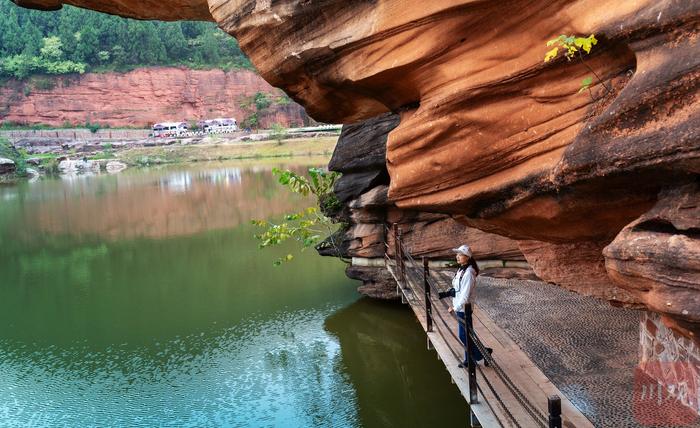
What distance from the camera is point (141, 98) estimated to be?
241ft

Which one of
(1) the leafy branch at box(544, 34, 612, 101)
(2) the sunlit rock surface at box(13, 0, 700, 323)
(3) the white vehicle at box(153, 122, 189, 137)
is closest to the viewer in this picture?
(2) the sunlit rock surface at box(13, 0, 700, 323)

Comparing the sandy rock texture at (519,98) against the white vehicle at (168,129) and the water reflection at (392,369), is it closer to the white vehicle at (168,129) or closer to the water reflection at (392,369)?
the water reflection at (392,369)

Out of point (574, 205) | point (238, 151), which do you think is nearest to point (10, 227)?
point (574, 205)

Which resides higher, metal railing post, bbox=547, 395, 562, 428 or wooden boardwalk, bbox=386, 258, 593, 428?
metal railing post, bbox=547, 395, 562, 428

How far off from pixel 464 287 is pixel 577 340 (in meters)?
1.84

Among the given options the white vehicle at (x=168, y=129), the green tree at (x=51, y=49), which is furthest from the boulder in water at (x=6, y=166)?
the green tree at (x=51, y=49)

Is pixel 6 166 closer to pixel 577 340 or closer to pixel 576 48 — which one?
pixel 577 340

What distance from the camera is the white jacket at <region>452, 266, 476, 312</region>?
5613mm

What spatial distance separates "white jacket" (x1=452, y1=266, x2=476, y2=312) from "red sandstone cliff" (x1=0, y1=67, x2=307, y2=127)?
225 ft

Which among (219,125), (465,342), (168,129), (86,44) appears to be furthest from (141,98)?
(465,342)

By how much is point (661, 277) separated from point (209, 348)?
8.82m

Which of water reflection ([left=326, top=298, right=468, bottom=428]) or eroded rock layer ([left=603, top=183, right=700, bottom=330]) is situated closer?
eroded rock layer ([left=603, top=183, right=700, bottom=330])

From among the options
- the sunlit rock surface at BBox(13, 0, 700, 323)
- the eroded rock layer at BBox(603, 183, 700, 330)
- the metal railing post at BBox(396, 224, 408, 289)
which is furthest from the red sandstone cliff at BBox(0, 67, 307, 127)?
the eroded rock layer at BBox(603, 183, 700, 330)

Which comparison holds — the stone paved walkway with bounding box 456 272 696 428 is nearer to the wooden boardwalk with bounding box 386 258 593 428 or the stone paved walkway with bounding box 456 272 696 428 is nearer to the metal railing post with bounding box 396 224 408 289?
the wooden boardwalk with bounding box 386 258 593 428
